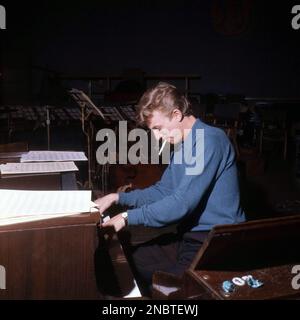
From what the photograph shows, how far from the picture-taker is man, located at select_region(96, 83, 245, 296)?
4.97 feet

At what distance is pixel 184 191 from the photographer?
5.00 feet

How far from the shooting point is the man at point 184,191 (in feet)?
4.97

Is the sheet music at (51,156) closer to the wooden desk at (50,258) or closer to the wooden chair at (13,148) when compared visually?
the wooden chair at (13,148)

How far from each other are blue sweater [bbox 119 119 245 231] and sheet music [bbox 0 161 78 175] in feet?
0.97

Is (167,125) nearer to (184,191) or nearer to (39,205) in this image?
(184,191)

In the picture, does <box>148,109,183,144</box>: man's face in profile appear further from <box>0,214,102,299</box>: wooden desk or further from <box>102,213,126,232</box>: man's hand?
<box>0,214,102,299</box>: wooden desk

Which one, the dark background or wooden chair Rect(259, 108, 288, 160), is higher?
the dark background

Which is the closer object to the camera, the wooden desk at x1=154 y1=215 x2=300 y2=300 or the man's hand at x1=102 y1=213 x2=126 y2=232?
the wooden desk at x1=154 y1=215 x2=300 y2=300

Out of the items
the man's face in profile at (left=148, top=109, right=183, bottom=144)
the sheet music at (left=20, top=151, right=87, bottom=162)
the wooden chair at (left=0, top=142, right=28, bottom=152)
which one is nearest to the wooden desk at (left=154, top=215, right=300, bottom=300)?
the man's face in profile at (left=148, top=109, right=183, bottom=144)

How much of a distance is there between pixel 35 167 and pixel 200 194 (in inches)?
30.3


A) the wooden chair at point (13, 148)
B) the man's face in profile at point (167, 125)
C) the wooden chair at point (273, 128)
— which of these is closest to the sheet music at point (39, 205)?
the man's face in profile at point (167, 125)

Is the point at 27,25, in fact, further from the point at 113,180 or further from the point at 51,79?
the point at 113,180

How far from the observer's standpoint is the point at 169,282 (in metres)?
1.31

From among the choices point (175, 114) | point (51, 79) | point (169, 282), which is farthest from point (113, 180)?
point (51, 79)
